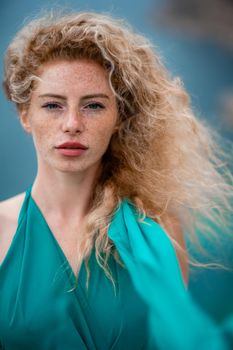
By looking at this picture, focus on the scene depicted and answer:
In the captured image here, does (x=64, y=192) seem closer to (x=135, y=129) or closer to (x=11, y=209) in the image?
(x=11, y=209)

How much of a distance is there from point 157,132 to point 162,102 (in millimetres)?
92

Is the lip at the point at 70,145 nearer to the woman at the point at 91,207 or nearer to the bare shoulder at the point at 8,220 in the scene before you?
the woman at the point at 91,207

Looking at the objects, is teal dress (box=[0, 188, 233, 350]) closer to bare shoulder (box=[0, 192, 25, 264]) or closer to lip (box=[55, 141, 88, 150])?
bare shoulder (box=[0, 192, 25, 264])

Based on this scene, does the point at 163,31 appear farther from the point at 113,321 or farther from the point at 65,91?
the point at 113,321

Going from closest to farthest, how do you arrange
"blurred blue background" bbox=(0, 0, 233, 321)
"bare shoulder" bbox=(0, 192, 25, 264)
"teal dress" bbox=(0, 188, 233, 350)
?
"teal dress" bbox=(0, 188, 233, 350) → "bare shoulder" bbox=(0, 192, 25, 264) → "blurred blue background" bbox=(0, 0, 233, 321)

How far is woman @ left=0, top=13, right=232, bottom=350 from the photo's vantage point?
1.43 meters

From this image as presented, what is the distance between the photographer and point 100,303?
146 cm

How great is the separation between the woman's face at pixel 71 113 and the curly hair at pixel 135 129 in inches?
1.2

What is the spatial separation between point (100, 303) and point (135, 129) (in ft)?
1.70

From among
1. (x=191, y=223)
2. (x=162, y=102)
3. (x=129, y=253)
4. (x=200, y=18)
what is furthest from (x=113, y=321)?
(x=200, y=18)

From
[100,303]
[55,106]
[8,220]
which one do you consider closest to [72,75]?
[55,106]

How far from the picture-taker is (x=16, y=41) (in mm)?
1594

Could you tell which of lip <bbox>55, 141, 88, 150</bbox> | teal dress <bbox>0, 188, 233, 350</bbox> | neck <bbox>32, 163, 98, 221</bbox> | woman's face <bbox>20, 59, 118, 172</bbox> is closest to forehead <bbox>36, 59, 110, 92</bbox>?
woman's face <bbox>20, 59, 118, 172</bbox>

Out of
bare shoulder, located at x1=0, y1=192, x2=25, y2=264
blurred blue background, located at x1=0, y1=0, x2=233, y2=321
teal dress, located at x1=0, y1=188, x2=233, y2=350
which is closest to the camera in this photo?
teal dress, located at x1=0, y1=188, x2=233, y2=350
